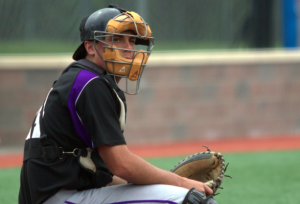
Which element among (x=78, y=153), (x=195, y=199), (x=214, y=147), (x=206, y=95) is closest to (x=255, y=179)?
(x=214, y=147)

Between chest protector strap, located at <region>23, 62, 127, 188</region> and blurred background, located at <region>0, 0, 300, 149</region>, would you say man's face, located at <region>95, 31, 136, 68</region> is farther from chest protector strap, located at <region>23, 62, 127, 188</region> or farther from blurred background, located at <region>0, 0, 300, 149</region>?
blurred background, located at <region>0, 0, 300, 149</region>

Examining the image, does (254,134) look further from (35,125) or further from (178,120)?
(35,125)

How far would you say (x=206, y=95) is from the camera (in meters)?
9.49

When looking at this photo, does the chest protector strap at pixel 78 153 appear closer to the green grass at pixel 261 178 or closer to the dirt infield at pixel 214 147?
the green grass at pixel 261 178

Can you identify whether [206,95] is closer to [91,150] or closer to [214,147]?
[214,147]

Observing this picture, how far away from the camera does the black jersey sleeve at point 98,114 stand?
84.1 inches

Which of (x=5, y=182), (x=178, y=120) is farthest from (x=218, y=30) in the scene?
(x=5, y=182)

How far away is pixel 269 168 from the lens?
6.21 meters

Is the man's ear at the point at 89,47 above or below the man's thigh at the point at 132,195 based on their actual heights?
above

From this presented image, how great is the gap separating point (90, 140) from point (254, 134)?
26.3 ft

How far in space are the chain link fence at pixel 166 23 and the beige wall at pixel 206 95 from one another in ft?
1.49

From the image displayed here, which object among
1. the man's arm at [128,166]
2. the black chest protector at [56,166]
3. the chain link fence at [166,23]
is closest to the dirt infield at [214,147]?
the chain link fence at [166,23]

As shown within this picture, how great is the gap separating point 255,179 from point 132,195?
369 cm

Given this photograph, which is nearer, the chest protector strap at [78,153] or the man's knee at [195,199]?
the man's knee at [195,199]
